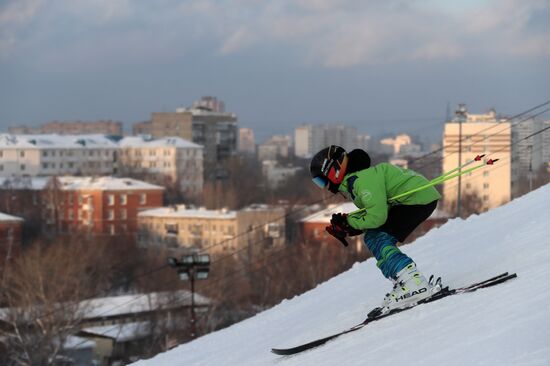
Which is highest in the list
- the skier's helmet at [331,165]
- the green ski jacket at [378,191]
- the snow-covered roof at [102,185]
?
the skier's helmet at [331,165]

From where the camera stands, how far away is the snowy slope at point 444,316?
15.1 ft

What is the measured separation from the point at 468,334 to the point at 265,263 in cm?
4562

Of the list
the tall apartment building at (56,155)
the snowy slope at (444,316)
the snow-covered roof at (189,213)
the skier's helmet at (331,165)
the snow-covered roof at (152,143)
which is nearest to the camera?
the snowy slope at (444,316)

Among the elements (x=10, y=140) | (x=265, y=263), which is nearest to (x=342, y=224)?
(x=265, y=263)

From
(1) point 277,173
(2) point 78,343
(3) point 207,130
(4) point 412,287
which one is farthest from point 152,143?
(4) point 412,287

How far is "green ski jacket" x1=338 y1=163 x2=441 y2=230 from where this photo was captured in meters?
5.84

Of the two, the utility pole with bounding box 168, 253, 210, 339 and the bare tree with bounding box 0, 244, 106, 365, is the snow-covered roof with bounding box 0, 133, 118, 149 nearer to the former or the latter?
the bare tree with bounding box 0, 244, 106, 365

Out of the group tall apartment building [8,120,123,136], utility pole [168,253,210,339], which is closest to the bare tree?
utility pole [168,253,210,339]

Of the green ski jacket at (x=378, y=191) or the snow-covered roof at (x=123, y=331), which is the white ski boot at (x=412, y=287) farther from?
the snow-covered roof at (x=123, y=331)

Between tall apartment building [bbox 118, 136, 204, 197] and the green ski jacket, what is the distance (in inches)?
3960

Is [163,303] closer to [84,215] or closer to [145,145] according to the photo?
[84,215]

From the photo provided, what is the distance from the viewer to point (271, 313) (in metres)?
8.96

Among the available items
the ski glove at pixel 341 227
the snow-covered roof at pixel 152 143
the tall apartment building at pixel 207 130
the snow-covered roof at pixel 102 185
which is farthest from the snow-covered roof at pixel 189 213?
the ski glove at pixel 341 227

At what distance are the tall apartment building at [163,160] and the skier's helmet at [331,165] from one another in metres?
101
